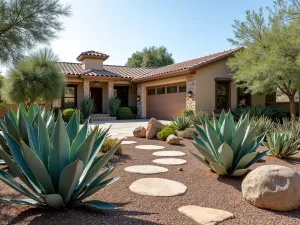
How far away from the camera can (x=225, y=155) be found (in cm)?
405

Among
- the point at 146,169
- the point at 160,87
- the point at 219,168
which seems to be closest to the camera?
the point at 219,168

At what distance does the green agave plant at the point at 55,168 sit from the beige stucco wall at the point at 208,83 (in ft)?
40.3

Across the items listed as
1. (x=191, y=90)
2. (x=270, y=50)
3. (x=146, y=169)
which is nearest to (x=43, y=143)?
(x=146, y=169)

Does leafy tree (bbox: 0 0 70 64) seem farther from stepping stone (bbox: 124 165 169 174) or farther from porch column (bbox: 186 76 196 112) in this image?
porch column (bbox: 186 76 196 112)

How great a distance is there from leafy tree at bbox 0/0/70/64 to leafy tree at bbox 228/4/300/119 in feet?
23.4

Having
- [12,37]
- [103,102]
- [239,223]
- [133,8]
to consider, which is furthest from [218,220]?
[103,102]

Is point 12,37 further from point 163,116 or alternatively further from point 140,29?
point 163,116

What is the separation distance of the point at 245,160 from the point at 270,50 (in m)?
7.00

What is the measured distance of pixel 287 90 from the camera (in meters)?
11.6

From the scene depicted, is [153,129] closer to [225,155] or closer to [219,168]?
[219,168]

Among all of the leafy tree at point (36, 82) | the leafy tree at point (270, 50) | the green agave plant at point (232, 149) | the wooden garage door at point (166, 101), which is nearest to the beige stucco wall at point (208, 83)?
the wooden garage door at point (166, 101)

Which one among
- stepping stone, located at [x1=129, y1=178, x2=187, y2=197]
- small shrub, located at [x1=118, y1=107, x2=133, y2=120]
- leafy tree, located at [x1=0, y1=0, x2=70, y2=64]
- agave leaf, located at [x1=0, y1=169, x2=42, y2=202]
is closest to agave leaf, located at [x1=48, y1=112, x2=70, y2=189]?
agave leaf, located at [x1=0, y1=169, x2=42, y2=202]

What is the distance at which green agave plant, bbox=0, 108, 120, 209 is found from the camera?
2484 millimetres

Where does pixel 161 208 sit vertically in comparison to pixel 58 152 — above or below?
below
